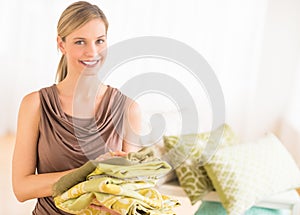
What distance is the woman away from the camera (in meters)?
1.37

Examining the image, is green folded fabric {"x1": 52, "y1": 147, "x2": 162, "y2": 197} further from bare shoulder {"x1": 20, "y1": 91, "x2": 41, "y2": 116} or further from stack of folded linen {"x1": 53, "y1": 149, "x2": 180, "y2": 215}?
bare shoulder {"x1": 20, "y1": 91, "x2": 41, "y2": 116}

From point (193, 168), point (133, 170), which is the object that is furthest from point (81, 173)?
point (193, 168)

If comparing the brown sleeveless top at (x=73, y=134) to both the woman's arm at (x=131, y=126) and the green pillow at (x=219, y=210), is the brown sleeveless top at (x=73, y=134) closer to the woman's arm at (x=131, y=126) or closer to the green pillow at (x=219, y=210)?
the woman's arm at (x=131, y=126)

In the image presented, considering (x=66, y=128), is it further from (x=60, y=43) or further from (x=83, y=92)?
(x=60, y=43)

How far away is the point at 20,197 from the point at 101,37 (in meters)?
0.49

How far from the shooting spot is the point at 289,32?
10.5 feet

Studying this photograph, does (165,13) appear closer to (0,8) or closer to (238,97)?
(238,97)

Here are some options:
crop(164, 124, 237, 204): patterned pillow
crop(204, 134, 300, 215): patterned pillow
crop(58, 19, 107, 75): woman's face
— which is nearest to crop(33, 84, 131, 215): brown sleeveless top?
crop(58, 19, 107, 75): woman's face

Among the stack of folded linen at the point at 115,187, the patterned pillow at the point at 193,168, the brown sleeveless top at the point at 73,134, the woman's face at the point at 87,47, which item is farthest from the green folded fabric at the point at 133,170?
the patterned pillow at the point at 193,168

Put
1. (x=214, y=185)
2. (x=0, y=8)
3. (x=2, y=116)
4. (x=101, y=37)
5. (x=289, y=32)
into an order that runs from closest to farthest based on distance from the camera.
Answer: (x=101, y=37) → (x=214, y=185) → (x=289, y=32) → (x=0, y=8) → (x=2, y=116)

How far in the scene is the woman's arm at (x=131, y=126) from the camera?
142 cm

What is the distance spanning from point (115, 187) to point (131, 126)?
279 millimetres

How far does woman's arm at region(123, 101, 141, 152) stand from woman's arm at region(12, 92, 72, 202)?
22 centimetres

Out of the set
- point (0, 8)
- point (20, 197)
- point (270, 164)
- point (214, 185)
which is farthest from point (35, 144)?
point (0, 8)
